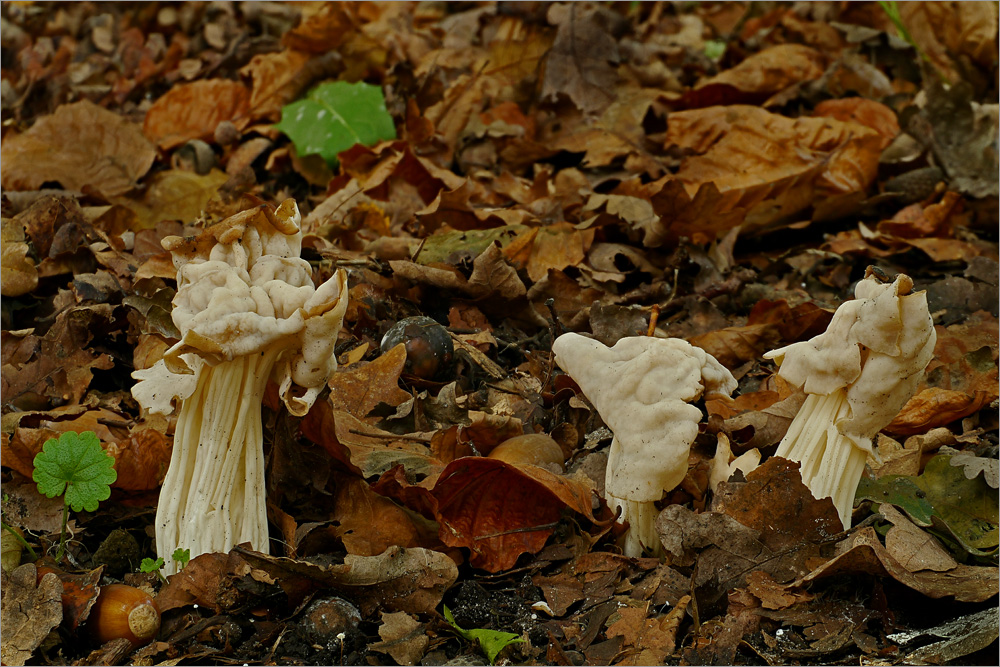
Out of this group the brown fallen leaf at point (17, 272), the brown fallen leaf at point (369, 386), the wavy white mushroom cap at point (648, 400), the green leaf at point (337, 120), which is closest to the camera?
the wavy white mushroom cap at point (648, 400)

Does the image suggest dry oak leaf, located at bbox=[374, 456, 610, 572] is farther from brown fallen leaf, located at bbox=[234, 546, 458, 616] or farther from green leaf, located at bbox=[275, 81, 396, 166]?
green leaf, located at bbox=[275, 81, 396, 166]

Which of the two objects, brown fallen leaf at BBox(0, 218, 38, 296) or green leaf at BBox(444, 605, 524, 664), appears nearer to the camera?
green leaf at BBox(444, 605, 524, 664)

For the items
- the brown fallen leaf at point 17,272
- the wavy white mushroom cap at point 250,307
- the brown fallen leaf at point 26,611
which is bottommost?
the brown fallen leaf at point 26,611

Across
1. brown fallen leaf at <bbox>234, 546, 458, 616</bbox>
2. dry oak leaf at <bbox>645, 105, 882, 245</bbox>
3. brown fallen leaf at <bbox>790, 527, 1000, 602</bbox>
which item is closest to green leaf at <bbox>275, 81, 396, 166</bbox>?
dry oak leaf at <bbox>645, 105, 882, 245</bbox>

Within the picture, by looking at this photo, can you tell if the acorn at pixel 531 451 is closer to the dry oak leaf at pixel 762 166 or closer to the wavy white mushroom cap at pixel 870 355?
the wavy white mushroom cap at pixel 870 355

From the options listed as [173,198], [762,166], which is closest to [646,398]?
[762,166]

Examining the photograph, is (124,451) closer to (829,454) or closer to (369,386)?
(369,386)

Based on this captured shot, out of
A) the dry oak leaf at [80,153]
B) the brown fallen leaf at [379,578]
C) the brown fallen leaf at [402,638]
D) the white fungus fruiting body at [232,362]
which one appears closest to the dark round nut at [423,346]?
the white fungus fruiting body at [232,362]
